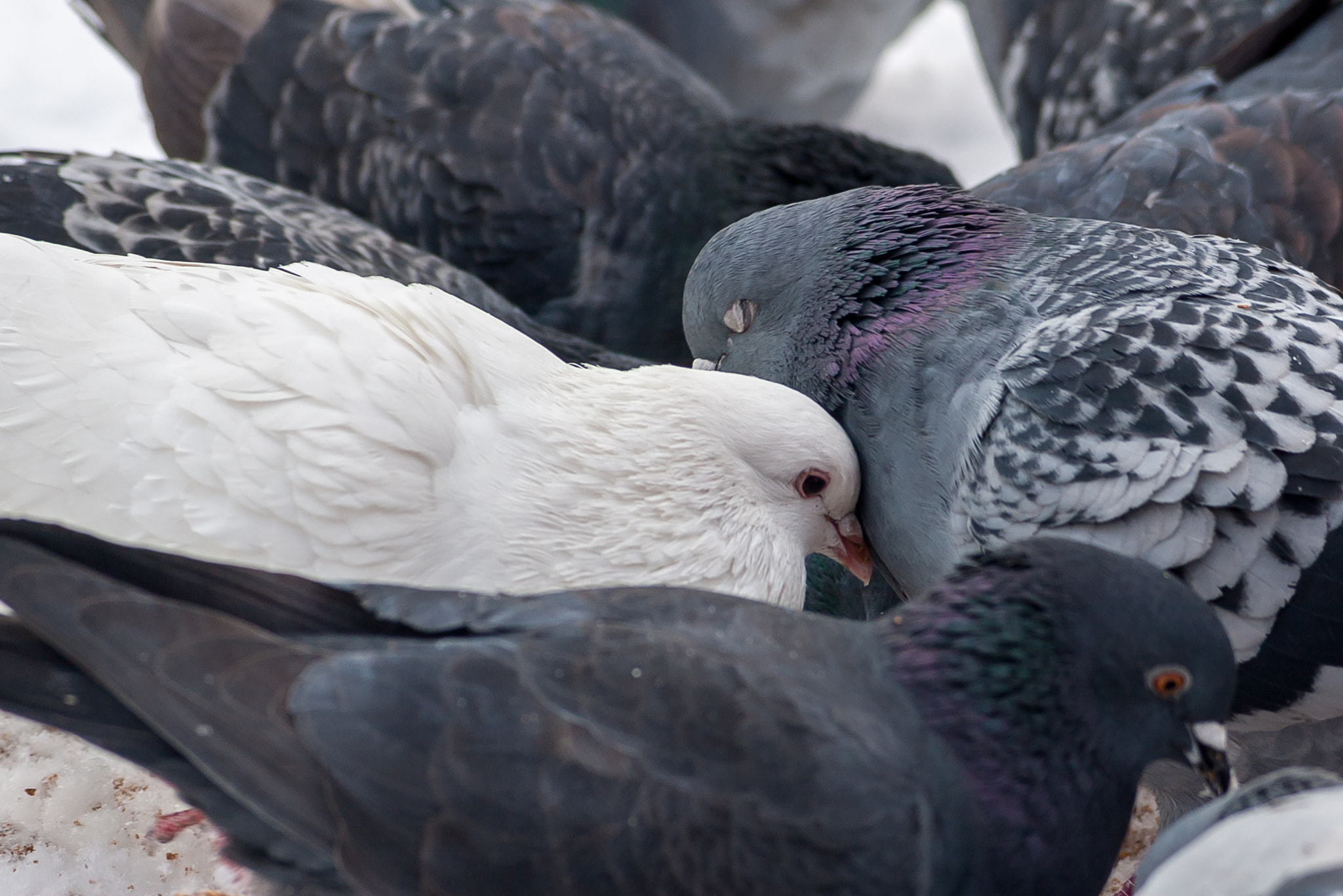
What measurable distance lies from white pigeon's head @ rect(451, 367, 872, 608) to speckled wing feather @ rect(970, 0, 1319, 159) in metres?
1.91

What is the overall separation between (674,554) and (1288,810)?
0.80 metres

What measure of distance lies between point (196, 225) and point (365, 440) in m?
0.84

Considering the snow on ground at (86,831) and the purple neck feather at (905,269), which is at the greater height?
the purple neck feather at (905,269)

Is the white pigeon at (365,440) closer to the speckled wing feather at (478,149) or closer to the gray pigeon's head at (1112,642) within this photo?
the gray pigeon's head at (1112,642)

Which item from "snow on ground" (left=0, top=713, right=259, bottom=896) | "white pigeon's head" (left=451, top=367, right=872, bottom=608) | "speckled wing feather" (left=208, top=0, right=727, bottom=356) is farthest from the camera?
"speckled wing feather" (left=208, top=0, right=727, bottom=356)

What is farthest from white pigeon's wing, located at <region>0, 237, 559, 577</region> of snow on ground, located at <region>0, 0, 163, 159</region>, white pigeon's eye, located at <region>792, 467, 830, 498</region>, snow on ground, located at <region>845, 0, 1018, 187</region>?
snow on ground, located at <region>845, 0, 1018, 187</region>

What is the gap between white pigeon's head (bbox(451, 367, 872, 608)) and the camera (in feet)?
5.41

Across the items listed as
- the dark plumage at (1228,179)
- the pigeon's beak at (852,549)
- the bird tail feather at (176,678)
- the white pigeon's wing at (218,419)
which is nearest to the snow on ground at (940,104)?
the dark plumage at (1228,179)

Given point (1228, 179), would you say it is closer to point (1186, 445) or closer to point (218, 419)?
point (1186, 445)

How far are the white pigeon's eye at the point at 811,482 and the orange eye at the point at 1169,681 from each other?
66cm

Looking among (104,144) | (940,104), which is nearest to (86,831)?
(104,144)

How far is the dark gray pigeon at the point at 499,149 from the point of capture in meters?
2.90

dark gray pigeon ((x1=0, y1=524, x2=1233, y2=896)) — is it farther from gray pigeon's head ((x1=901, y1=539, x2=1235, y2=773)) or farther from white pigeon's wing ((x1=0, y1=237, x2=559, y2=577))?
white pigeon's wing ((x1=0, y1=237, x2=559, y2=577))

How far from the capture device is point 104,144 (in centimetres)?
402
